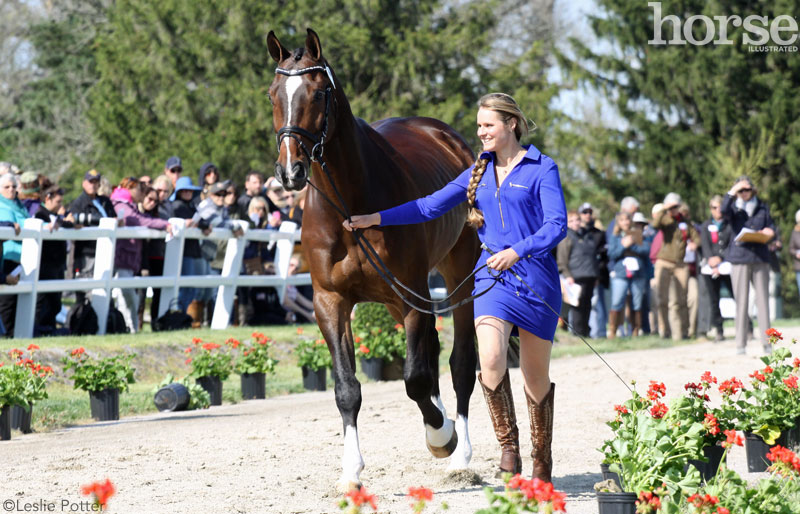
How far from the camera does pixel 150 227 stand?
524 inches

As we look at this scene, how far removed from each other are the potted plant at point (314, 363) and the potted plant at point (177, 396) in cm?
168

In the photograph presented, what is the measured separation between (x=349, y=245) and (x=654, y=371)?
278 inches

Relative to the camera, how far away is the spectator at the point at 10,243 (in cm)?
1146

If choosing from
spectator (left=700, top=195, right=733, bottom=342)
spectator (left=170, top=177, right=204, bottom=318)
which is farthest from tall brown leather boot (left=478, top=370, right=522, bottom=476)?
spectator (left=700, top=195, right=733, bottom=342)

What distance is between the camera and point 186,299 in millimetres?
14102

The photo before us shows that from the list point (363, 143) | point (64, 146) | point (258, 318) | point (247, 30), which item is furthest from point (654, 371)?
point (64, 146)

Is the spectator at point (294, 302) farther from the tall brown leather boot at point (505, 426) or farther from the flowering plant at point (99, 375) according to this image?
the tall brown leather boot at point (505, 426)

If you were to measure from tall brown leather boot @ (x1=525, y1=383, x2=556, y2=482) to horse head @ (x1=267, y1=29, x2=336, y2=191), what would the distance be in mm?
1604

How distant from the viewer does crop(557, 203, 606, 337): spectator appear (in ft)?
58.2

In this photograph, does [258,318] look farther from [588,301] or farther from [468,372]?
[468,372]

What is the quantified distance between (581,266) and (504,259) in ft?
41.1

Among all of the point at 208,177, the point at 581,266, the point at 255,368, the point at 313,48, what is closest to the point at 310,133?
the point at 313,48

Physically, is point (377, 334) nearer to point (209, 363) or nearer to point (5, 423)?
point (209, 363)

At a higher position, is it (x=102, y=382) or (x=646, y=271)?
(x=646, y=271)
